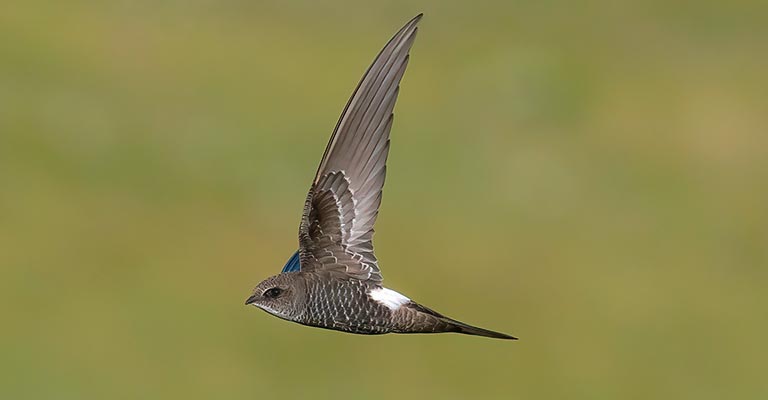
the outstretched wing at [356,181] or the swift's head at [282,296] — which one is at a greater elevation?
the outstretched wing at [356,181]

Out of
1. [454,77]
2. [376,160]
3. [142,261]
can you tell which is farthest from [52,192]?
[376,160]

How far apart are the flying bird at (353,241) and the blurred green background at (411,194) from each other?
9.26 m

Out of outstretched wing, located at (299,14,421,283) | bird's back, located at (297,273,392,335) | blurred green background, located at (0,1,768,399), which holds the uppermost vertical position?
blurred green background, located at (0,1,768,399)

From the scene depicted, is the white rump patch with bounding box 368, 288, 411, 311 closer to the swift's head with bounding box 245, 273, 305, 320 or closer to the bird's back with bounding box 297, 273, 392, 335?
the bird's back with bounding box 297, 273, 392, 335

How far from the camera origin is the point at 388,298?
527 centimetres

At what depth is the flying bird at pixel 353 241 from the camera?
5203 millimetres

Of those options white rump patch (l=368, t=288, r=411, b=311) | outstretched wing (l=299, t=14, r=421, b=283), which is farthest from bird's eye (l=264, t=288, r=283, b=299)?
white rump patch (l=368, t=288, r=411, b=311)

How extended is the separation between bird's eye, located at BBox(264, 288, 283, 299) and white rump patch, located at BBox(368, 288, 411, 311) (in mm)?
328

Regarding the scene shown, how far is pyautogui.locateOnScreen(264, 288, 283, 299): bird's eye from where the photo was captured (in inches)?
204

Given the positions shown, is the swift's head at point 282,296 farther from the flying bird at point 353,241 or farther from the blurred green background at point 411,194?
the blurred green background at point 411,194

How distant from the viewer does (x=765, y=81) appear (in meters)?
22.6

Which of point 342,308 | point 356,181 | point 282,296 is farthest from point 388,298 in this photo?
point 356,181

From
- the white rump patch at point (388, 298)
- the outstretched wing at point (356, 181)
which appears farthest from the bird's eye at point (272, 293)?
the white rump patch at point (388, 298)

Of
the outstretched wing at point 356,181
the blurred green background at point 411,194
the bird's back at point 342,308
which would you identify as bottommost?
the bird's back at point 342,308
